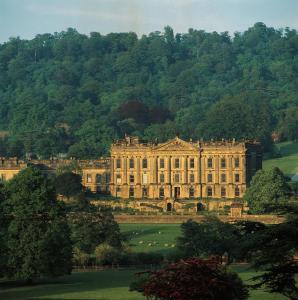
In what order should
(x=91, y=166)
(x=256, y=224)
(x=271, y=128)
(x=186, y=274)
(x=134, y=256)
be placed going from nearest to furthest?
(x=256, y=224) → (x=186, y=274) → (x=134, y=256) → (x=91, y=166) → (x=271, y=128)

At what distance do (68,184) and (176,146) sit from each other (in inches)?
418

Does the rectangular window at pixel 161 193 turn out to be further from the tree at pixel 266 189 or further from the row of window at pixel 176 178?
the tree at pixel 266 189

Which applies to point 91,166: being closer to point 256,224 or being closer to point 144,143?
point 144,143

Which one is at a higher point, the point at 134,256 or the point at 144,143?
the point at 144,143

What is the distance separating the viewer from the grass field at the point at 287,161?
14412 centimetres

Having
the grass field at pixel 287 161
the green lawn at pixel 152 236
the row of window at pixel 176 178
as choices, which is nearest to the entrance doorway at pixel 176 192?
the row of window at pixel 176 178

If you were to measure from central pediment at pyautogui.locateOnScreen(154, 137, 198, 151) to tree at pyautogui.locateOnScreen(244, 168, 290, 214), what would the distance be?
11563mm

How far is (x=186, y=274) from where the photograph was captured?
40438 millimetres

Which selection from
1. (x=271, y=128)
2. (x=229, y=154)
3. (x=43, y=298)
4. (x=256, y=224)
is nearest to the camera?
(x=256, y=224)

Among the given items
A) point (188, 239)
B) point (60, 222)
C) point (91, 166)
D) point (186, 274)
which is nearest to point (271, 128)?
point (91, 166)

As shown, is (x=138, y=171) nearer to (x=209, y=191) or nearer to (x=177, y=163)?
(x=177, y=163)

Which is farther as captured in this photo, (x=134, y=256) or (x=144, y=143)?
(x=144, y=143)

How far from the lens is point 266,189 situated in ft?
356

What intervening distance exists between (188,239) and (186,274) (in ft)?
121
